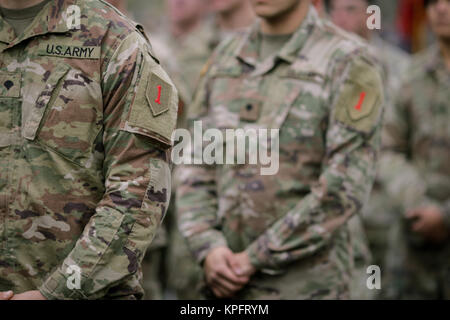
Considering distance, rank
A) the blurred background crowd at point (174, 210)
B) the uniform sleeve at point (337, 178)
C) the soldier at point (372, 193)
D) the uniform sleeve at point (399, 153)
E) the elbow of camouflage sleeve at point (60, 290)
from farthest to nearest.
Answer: the soldier at point (372, 193) → the uniform sleeve at point (399, 153) → the blurred background crowd at point (174, 210) → the uniform sleeve at point (337, 178) → the elbow of camouflage sleeve at point (60, 290)

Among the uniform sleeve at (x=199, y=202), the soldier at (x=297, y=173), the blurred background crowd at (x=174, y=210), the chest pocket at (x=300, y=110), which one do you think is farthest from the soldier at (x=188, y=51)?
the chest pocket at (x=300, y=110)

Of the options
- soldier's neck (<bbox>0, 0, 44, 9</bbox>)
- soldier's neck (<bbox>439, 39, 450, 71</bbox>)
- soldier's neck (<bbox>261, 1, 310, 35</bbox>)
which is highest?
soldier's neck (<bbox>439, 39, 450, 71</bbox>)

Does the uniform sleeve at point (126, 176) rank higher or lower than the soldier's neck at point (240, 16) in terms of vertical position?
lower

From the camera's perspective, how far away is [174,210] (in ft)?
22.3

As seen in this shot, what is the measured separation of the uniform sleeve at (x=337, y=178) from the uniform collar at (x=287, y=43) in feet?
0.80

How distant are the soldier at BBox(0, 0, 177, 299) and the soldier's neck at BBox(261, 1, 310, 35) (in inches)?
56.5

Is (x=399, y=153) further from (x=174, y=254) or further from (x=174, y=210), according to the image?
(x=174, y=254)

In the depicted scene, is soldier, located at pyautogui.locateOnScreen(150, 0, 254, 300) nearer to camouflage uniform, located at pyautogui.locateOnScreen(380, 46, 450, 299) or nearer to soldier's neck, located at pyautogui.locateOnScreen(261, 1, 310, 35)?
soldier's neck, located at pyautogui.locateOnScreen(261, 1, 310, 35)

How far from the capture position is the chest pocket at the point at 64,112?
316 centimetres

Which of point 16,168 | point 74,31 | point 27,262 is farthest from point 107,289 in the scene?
point 74,31

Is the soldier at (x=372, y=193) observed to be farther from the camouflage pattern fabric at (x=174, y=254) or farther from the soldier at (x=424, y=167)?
the camouflage pattern fabric at (x=174, y=254)

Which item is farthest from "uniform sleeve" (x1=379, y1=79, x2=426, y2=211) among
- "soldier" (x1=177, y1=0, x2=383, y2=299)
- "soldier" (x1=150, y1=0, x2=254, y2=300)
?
"soldier" (x1=177, y1=0, x2=383, y2=299)

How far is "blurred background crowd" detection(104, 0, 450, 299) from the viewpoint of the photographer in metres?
6.14
